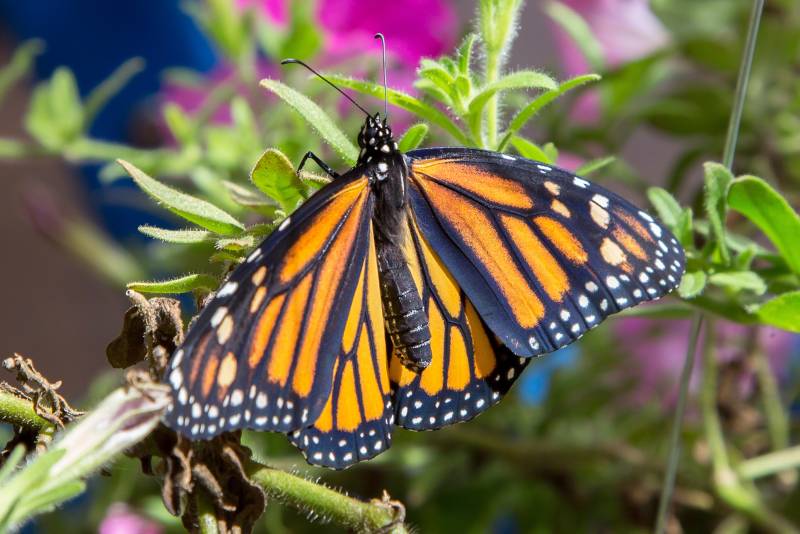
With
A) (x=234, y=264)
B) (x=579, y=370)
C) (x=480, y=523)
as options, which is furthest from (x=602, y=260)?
(x=579, y=370)

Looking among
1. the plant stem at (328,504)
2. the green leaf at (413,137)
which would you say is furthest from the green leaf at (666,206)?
the plant stem at (328,504)

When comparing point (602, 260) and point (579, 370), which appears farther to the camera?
point (579, 370)

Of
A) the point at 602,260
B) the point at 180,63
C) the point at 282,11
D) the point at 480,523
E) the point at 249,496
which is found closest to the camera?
the point at 249,496

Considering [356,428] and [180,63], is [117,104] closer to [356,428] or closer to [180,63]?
[180,63]

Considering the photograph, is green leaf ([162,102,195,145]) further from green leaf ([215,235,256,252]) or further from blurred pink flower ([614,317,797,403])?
blurred pink flower ([614,317,797,403])

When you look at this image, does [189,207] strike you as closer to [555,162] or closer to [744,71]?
[744,71]

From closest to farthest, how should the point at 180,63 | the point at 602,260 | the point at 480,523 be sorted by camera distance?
the point at 602,260
the point at 480,523
the point at 180,63

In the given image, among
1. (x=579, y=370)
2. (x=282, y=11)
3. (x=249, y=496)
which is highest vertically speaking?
(x=282, y=11)

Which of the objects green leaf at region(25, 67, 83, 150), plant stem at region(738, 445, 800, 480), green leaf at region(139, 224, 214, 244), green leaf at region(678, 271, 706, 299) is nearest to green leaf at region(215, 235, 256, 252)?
green leaf at region(139, 224, 214, 244)
